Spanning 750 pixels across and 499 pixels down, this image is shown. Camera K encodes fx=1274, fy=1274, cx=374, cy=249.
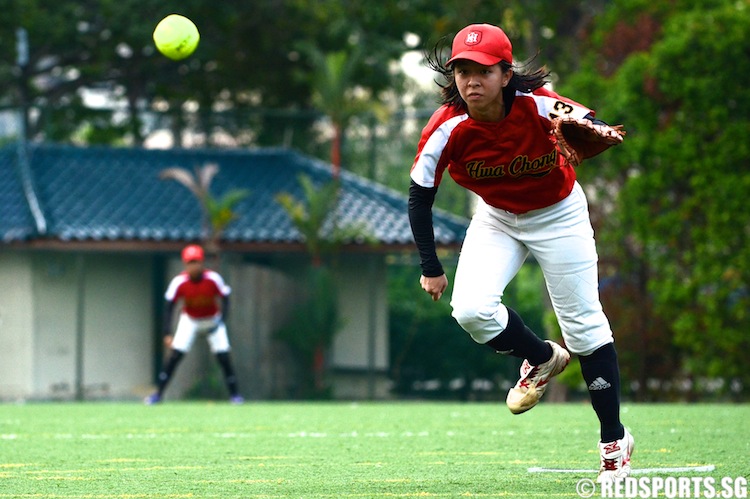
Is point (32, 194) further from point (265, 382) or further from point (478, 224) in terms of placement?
point (478, 224)

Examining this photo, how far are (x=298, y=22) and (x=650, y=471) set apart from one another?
63.8 ft

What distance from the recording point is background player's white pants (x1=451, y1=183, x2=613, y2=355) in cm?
622

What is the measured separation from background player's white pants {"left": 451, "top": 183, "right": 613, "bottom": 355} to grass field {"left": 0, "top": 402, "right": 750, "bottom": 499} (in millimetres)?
740

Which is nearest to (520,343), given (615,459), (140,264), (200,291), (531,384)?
(531,384)

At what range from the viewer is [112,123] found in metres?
22.4

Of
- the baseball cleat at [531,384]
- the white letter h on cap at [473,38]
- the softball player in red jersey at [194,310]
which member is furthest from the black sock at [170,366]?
the white letter h on cap at [473,38]

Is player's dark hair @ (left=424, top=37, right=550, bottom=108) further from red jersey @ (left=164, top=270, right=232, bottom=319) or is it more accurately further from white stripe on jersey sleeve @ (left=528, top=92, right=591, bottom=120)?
red jersey @ (left=164, top=270, right=232, bottom=319)

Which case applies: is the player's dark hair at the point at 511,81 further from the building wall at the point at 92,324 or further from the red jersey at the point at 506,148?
the building wall at the point at 92,324

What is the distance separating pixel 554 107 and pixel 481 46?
496mm

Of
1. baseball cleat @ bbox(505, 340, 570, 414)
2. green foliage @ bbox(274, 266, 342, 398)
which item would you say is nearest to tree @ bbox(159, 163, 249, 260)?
green foliage @ bbox(274, 266, 342, 398)

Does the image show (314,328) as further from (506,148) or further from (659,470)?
(506,148)

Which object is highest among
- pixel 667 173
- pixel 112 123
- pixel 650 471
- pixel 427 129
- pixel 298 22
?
pixel 298 22

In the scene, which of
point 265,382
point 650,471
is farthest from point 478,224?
point 265,382

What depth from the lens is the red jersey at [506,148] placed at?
6148 mm
